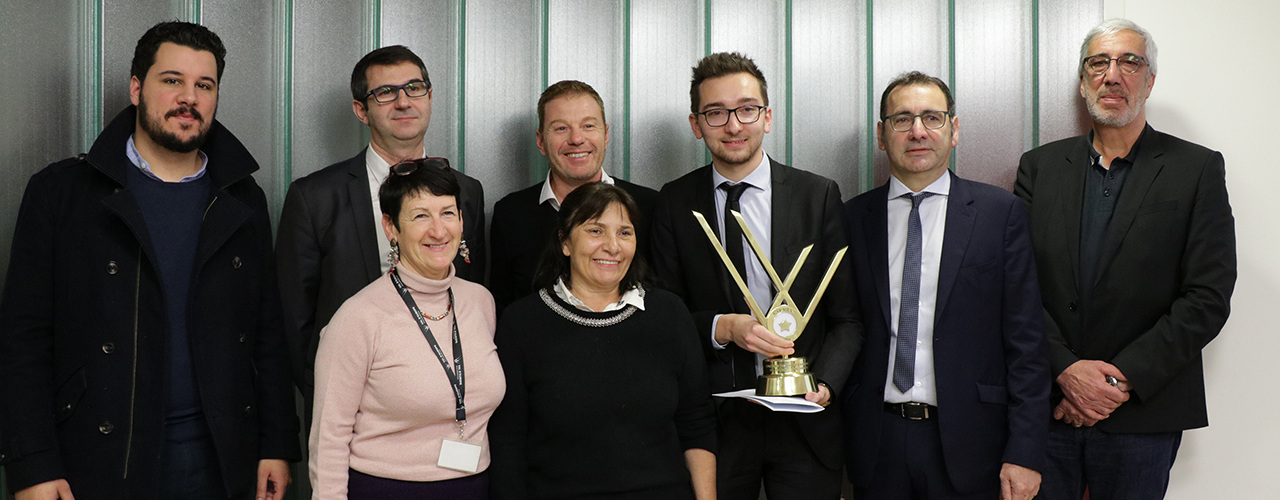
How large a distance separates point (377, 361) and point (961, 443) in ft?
5.58

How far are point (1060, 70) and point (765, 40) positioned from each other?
1211 millimetres

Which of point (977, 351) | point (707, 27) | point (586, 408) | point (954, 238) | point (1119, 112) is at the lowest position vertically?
point (586, 408)

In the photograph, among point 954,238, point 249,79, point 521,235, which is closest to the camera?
point 954,238

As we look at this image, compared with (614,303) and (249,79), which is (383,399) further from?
(249,79)

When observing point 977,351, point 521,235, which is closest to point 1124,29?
point 977,351

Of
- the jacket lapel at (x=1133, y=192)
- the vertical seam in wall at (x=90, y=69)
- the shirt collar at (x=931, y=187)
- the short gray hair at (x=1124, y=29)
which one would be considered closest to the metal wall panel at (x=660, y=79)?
the shirt collar at (x=931, y=187)

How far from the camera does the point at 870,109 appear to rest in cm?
362

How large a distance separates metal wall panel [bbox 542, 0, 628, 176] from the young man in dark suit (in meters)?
1.16

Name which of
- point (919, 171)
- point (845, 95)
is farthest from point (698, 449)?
point (845, 95)

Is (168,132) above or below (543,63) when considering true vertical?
below

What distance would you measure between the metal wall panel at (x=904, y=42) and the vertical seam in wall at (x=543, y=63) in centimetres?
132

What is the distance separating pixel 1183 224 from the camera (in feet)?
9.58

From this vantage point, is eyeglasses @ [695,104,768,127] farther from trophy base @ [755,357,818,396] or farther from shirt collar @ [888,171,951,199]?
trophy base @ [755,357,818,396]

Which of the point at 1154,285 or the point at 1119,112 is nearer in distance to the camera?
the point at 1154,285
